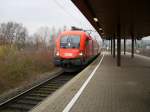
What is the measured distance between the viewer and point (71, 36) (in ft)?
79.5

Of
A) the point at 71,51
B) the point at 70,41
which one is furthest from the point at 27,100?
the point at 70,41

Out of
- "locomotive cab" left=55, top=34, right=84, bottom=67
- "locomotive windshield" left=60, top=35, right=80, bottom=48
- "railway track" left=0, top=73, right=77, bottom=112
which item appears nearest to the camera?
"railway track" left=0, top=73, right=77, bottom=112

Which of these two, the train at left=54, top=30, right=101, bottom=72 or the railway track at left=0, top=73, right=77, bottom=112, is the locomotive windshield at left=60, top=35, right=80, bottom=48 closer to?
the train at left=54, top=30, right=101, bottom=72

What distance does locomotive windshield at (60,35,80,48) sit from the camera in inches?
934

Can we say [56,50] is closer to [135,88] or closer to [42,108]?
[135,88]

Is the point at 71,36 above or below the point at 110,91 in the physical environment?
above

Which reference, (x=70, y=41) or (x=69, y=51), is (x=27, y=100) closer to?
(x=69, y=51)

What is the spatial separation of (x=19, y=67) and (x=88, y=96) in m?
12.1

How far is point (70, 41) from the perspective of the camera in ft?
78.5

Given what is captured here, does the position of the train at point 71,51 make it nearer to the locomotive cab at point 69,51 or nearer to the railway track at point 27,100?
the locomotive cab at point 69,51

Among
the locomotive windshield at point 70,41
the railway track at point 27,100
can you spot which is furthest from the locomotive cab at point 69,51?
the railway track at point 27,100

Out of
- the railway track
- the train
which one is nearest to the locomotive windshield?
the train

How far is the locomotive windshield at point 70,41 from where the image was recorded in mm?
23719

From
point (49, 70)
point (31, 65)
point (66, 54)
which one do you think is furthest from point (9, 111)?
point (49, 70)
